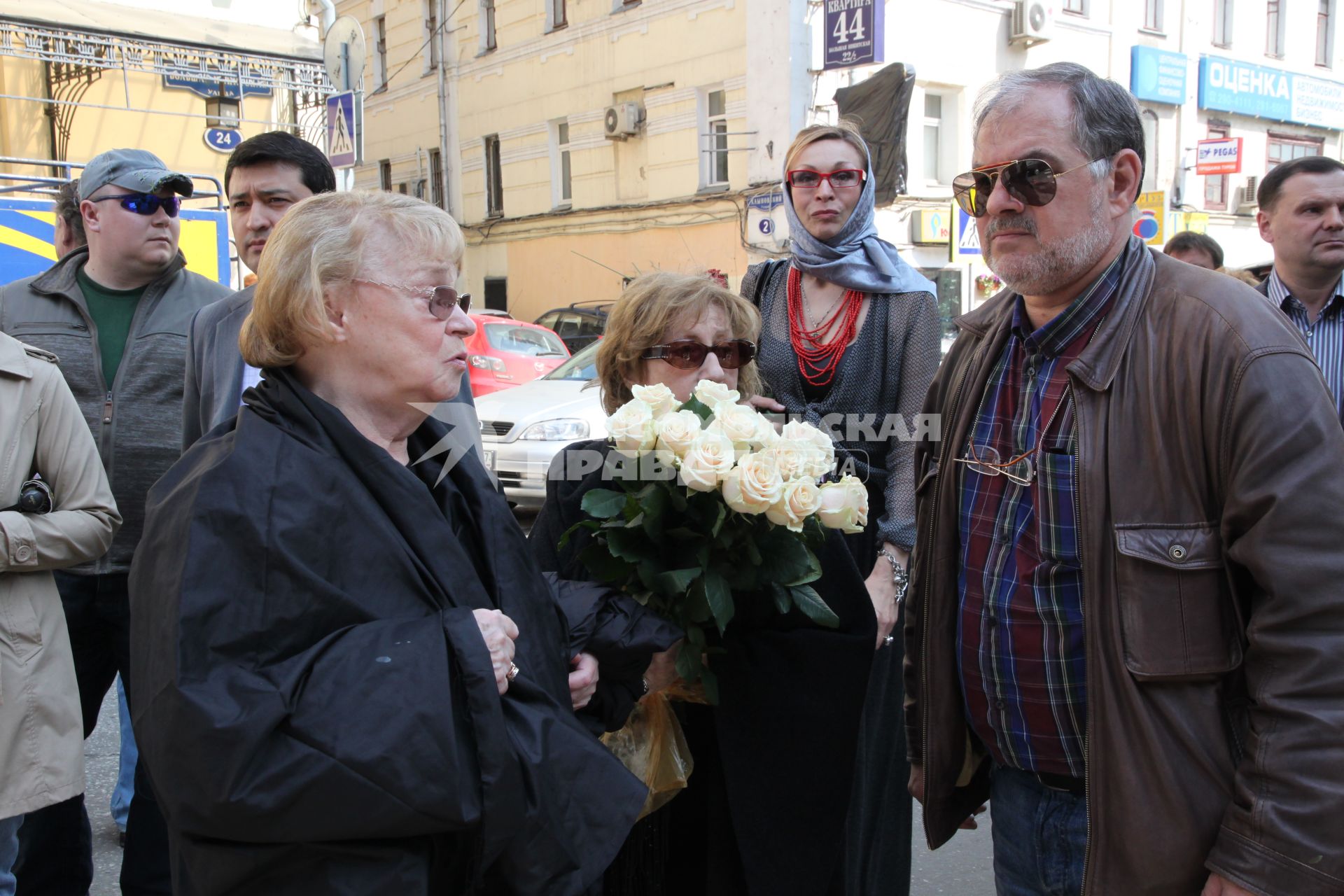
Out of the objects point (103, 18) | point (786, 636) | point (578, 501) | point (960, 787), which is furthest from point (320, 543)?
point (103, 18)

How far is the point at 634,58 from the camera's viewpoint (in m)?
20.3

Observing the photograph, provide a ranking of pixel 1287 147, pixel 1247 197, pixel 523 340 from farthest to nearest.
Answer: pixel 1287 147
pixel 1247 197
pixel 523 340

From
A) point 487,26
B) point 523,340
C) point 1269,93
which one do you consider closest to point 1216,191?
point 1269,93

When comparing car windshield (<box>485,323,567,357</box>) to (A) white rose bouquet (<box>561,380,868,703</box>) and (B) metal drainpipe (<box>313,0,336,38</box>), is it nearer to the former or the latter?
(B) metal drainpipe (<box>313,0,336,38</box>)

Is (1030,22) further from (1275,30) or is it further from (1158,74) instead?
(1275,30)

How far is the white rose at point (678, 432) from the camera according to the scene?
6.54ft

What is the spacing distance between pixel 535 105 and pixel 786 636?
22.2 metres

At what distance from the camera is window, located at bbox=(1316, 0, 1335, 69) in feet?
79.4

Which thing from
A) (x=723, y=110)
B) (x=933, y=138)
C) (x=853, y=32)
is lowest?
(x=933, y=138)

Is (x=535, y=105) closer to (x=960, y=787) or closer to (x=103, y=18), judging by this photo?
(x=103, y=18)

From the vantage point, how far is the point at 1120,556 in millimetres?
1768

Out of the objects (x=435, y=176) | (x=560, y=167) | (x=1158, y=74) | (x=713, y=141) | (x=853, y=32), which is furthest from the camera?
(x=435, y=176)

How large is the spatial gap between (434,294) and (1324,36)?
94.6 ft

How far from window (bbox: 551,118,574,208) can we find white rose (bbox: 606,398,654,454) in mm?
21297
